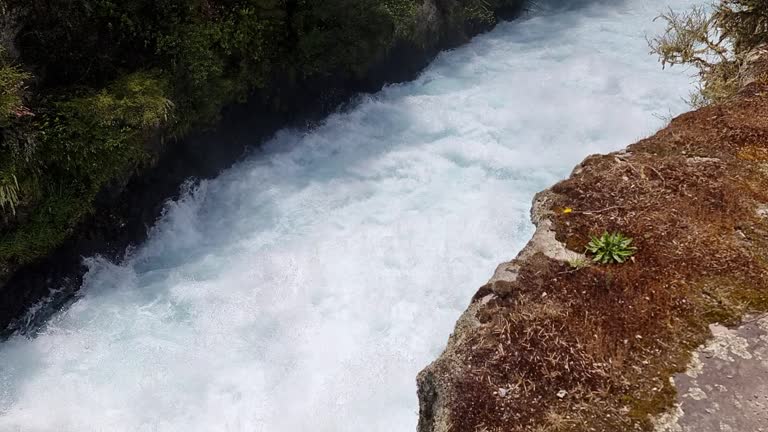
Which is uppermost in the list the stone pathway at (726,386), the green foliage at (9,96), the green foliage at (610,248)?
the green foliage at (9,96)

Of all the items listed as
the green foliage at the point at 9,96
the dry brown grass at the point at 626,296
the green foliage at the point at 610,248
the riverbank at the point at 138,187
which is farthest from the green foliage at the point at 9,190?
the green foliage at the point at 610,248

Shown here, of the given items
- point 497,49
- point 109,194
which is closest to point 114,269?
point 109,194

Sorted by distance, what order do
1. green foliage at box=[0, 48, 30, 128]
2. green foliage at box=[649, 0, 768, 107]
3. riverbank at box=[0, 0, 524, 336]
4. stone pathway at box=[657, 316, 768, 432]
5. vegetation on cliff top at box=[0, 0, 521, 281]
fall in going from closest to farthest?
stone pathway at box=[657, 316, 768, 432] → green foliage at box=[0, 48, 30, 128] → green foliage at box=[649, 0, 768, 107] → vegetation on cliff top at box=[0, 0, 521, 281] → riverbank at box=[0, 0, 524, 336]

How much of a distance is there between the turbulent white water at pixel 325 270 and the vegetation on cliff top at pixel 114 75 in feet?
6.35

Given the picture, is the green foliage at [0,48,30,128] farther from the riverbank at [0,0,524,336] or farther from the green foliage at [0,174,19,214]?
the riverbank at [0,0,524,336]

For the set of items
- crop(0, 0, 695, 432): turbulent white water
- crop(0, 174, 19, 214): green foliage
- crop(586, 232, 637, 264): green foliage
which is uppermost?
crop(586, 232, 637, 264): green foliage

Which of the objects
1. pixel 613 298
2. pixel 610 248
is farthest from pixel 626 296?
pixel 610 248

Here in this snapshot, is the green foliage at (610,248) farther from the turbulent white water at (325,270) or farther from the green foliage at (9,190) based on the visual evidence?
the green foliage at (9,190)

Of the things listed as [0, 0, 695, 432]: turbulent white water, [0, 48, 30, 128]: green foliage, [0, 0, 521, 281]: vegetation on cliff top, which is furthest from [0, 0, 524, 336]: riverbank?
[0, 48, 30, 128]: green foliage

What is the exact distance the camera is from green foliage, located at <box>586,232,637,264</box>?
17.1 feet

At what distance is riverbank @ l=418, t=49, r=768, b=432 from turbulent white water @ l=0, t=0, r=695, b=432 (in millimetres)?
5011

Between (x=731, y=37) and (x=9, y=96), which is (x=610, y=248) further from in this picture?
(x=9, y=96)

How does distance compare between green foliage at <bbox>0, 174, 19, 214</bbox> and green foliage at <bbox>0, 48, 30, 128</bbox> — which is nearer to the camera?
green foliage at <bbox>0, 48, 30, 128</bbox>

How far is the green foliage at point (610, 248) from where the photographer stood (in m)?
5.22
